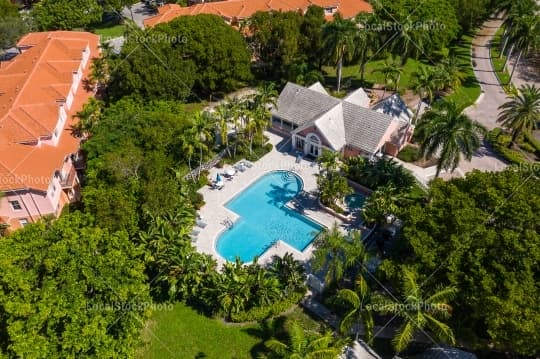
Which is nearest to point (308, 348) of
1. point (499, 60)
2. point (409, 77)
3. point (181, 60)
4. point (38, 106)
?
point (181, 60)

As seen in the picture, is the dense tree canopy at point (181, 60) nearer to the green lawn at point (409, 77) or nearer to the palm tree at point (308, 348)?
the green lawn at point (409, 77)

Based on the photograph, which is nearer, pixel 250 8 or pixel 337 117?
pixel 337 117

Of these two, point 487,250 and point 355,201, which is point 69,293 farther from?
point 355,201

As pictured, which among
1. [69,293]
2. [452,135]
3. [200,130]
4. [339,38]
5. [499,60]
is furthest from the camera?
[499,60]

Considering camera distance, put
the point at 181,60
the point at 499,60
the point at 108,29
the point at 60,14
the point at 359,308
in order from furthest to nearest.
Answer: the point at 108,29, the point at 60,14, the point at 499,60, the point at 181,60, the point at 359,308

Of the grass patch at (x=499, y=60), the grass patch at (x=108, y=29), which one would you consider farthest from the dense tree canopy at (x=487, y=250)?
the grass patch at (x=108, y=29)

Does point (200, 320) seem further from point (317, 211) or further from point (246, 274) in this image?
point (317, 211)

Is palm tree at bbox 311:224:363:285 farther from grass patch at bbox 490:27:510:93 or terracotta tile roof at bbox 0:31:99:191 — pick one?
grass patch at bbox 490:27:510:93
